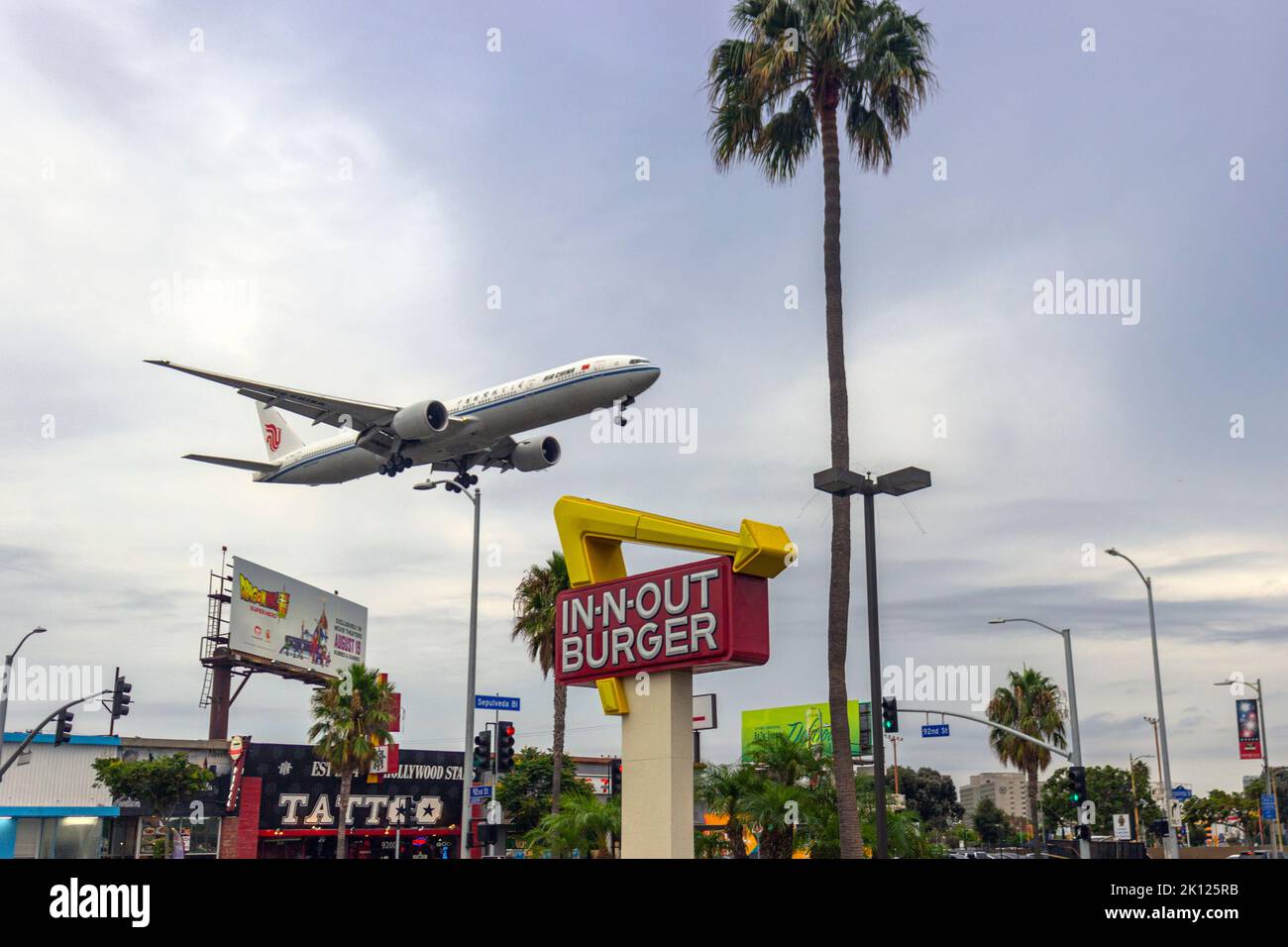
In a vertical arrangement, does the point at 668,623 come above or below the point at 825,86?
below

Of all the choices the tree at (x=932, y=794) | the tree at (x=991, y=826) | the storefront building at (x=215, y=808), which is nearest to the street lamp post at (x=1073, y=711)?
the storefront building at (x=215, y=808)

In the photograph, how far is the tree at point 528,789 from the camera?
7300 cm

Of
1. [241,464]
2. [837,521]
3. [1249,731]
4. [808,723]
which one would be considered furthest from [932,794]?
[837,521]

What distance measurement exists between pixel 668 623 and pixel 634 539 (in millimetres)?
1819

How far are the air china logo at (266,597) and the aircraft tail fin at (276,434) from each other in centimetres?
1436

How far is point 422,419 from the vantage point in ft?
136

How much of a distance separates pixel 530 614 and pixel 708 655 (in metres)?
29.2

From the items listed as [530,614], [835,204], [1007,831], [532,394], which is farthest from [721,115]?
[1007,831]

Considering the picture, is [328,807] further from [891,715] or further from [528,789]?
[891,715]

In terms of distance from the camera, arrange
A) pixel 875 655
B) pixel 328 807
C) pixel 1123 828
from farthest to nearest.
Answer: pixel 328 807 → pixel 1123 828 → pixel 875 655
